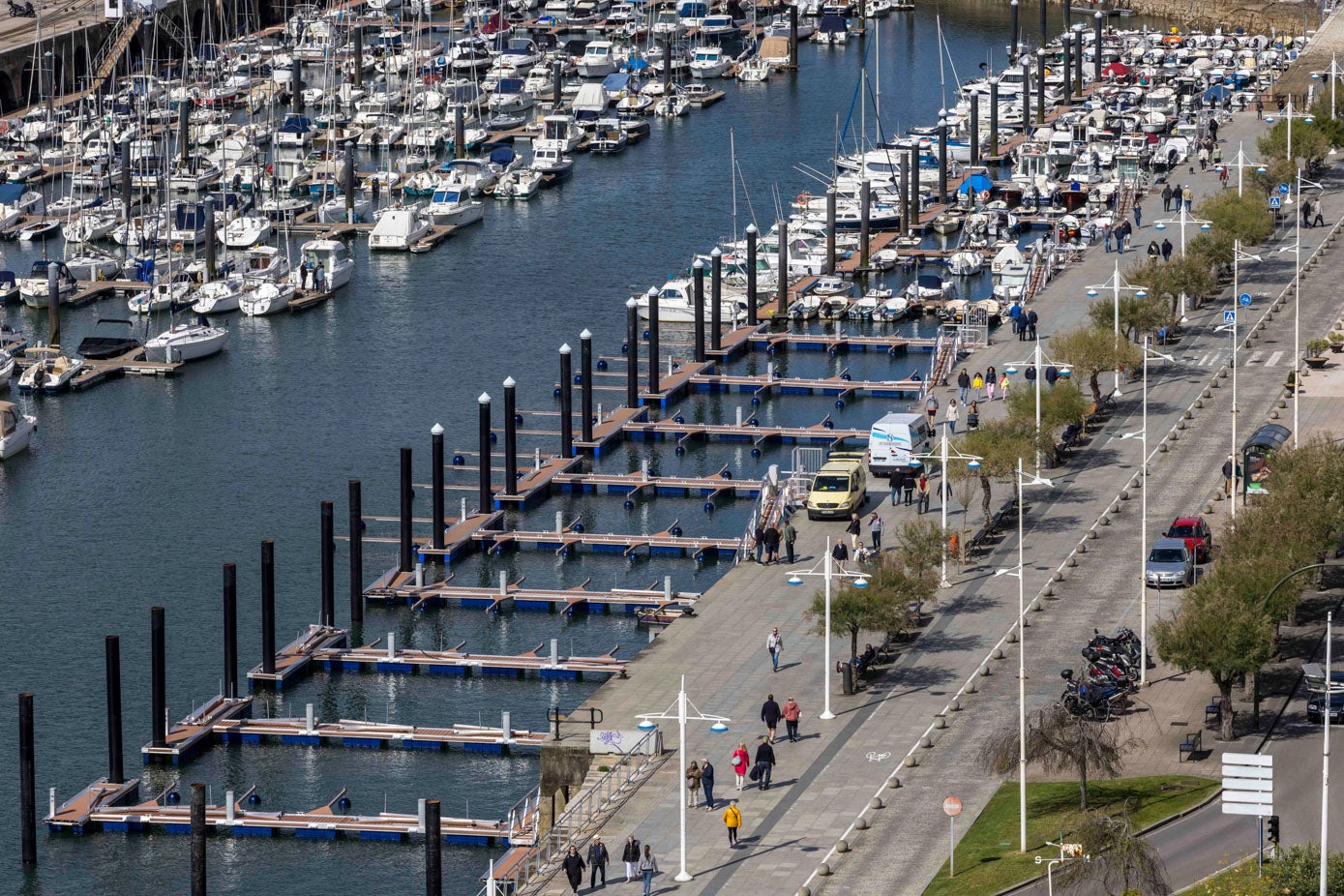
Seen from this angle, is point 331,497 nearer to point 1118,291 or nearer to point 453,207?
point 1118,291

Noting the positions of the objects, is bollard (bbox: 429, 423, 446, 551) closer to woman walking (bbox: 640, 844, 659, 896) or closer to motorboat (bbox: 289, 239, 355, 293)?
woman walking (bbox: 640, 844, 659, 896)

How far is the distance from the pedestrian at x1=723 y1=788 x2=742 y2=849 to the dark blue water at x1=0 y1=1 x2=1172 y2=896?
8859 mm

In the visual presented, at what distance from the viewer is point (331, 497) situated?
11650 cm

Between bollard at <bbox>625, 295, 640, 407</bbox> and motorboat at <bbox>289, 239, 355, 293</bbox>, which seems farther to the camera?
motorboat at <bbox>289, 239, 355, 293</bbox>

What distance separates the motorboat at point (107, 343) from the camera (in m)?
140

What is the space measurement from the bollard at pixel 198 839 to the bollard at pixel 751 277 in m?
65.6

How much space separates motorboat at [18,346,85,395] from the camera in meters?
134

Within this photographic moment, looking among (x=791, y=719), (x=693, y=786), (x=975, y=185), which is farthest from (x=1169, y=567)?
(x=975, y=185)

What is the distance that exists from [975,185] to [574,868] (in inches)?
3751

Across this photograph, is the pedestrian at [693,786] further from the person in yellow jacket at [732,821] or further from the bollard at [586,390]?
the bollard at [586,390]

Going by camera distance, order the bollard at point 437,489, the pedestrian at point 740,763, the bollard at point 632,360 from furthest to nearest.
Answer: the bollard at point 632,360 < the bollard at point 437,489 < the pedestrian at point 740,763

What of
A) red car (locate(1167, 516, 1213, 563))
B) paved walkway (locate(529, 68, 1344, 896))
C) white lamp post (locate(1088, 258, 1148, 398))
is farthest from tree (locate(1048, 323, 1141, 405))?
red car (locate(1167, 516, 1213, 563))

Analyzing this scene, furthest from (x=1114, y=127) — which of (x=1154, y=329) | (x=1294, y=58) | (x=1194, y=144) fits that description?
(x=1154, y=329)

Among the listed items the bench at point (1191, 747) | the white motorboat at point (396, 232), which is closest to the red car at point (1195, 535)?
the bench at point (1191, 747)
